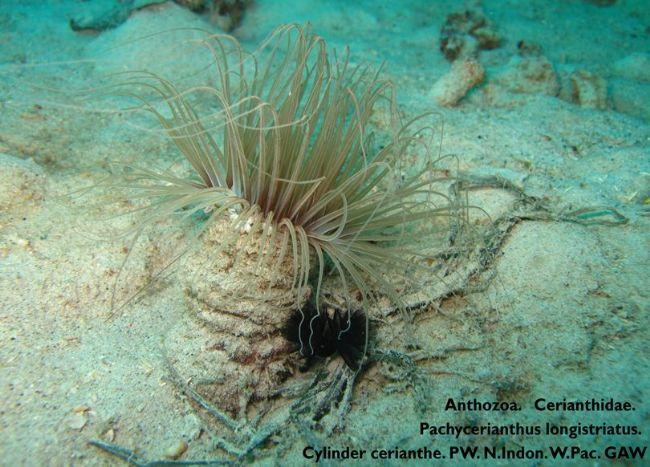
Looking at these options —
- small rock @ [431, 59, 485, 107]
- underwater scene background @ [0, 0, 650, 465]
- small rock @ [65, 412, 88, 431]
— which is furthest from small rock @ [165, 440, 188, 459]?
small rock @ [431, 59, 485, 107]

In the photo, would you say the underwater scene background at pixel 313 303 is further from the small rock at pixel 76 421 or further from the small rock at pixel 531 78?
the small rock at pixel 531 78

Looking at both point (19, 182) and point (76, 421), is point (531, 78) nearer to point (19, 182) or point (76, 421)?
point (19, 182)

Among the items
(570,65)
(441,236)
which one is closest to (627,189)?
(441,236)

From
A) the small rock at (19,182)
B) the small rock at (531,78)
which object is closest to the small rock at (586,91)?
the small rock at (531,78)

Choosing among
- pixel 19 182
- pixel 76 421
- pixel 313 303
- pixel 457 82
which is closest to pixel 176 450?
pixel 76 421

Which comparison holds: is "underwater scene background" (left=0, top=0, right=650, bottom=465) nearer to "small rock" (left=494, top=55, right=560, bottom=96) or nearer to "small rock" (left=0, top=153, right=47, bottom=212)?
"small rock" (left=0, top=153, right=47, bottom=212)

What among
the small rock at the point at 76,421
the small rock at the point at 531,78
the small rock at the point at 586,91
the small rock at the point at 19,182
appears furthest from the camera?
the small rock at the point at 531,78
